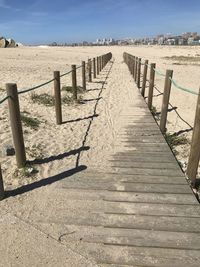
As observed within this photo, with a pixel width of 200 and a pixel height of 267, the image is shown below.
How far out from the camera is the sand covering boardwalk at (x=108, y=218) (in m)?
2.99

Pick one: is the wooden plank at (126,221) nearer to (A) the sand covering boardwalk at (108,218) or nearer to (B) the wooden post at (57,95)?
(A) the sand covering boardwalk at (108,218)

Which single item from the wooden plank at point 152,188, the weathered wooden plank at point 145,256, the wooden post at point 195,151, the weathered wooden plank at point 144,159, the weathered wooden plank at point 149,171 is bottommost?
the weathered wooden plank at point 145,256

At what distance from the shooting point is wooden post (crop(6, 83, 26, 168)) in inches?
166

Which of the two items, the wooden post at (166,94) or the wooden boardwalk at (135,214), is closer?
the wooden boardwalk at (135,214)

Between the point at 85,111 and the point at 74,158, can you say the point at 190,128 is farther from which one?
the point at 74,158

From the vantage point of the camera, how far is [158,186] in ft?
14.1

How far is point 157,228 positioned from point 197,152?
1314 millimetres

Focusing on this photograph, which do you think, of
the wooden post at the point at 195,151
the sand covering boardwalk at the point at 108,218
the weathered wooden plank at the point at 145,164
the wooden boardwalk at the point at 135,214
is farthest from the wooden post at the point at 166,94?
the wooden post at the point at 195,151

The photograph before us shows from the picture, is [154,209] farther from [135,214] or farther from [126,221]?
[126,221]

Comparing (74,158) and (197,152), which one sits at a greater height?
(197,152)

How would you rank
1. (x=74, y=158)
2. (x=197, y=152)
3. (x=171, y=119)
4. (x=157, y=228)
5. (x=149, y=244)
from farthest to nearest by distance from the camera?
(x=171, y=119)
(x=74, y=158)
(x=197, y=152)
(x=157, y=228)
(x=149, y=244)

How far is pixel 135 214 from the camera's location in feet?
11.8

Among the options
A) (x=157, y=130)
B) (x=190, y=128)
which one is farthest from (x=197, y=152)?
(x=190, y=128)

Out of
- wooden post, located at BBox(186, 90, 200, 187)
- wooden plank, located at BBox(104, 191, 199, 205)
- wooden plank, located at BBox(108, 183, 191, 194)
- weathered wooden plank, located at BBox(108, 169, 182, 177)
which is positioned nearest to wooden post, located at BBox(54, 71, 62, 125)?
weathered wooden plank, located at BBox(108, 169, 182, 177)
